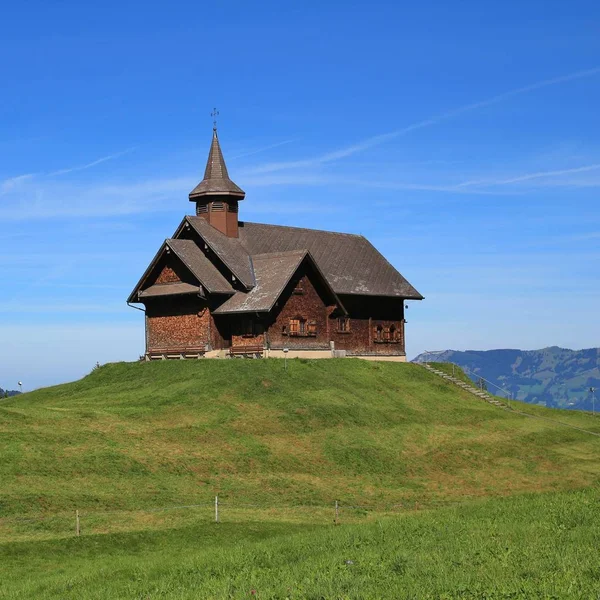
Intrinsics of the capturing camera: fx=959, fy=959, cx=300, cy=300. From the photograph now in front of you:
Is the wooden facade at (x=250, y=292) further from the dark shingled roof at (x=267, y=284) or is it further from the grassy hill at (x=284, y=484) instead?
the grassy hill at (x=284, y=484)

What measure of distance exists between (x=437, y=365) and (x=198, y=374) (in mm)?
21637

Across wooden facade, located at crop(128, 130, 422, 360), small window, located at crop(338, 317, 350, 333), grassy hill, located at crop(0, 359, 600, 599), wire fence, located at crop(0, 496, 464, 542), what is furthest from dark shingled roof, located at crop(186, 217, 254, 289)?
wire fence, located at crop(0, 496, 464, 542)

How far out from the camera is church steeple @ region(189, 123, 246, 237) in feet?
216

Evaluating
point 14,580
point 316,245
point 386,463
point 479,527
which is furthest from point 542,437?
point 14,580

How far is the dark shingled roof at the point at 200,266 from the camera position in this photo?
2391 inches

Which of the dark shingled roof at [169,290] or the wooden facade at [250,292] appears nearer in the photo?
the wooden facade at [250,292]

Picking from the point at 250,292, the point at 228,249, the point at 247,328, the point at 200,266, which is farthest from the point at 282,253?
the point at 247,328

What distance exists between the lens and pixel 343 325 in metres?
67.2

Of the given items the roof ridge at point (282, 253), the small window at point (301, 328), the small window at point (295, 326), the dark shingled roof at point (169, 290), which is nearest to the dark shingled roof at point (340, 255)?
the roof ridge at point (282, 253)

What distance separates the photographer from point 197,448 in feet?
143

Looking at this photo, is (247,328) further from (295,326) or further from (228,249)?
(228,249)

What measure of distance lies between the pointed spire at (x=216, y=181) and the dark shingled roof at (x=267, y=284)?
559cm

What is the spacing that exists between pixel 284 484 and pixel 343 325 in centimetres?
2749

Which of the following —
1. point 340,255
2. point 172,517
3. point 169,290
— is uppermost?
point 340,255
